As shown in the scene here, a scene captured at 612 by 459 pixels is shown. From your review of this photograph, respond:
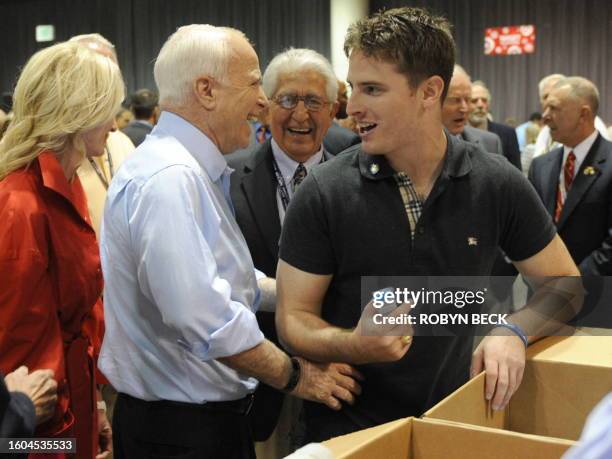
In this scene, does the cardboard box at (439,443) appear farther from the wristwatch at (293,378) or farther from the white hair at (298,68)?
the white hair at (298,68)

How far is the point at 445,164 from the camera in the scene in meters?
1.77

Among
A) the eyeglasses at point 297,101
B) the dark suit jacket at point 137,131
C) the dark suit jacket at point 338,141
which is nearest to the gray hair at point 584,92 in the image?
the dark suit jacket at point 338,141

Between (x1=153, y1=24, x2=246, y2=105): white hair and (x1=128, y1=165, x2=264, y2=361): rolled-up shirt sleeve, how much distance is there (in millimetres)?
265

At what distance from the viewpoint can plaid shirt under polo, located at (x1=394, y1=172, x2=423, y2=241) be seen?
1.71 m

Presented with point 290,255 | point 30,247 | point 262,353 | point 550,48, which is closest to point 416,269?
point 290,255

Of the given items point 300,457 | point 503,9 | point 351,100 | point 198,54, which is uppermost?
point 503,9

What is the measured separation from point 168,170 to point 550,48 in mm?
11148

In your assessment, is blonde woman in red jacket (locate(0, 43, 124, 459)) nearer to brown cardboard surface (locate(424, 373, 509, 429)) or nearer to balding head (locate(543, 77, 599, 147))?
brown cardboard surface (locate(424, 373, 509, 429))

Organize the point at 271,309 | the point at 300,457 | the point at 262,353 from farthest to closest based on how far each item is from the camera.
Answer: the point at 271,309
the point at 262,353
the point at 300,457

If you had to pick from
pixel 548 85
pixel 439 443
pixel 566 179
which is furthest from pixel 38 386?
pixel 548 85

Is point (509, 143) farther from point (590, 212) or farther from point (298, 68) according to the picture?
point (298, 68)

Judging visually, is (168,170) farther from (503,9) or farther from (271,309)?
(503,9)

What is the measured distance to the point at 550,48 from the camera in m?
11.7
